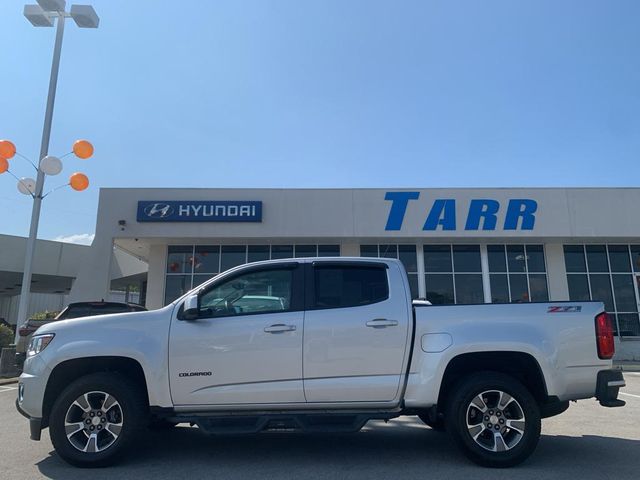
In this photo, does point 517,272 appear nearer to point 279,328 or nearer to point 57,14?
point 279,328

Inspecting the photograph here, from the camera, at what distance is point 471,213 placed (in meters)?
18.7

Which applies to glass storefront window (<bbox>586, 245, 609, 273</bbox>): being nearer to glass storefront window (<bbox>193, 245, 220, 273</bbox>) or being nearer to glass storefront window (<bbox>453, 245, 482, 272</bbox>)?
glass storefront window (<bbox>453, 245, 482, 272</bbox>)

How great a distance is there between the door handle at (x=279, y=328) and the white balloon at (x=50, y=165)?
11.3 meters

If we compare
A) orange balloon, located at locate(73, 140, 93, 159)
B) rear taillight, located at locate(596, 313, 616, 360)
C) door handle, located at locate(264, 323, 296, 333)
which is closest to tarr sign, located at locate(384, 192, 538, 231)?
orange balloon, located at locate(73, 140, 93, 159)

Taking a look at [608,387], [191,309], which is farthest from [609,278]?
[191,309]

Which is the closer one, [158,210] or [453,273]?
[158,210]

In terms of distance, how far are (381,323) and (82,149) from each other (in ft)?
38.7

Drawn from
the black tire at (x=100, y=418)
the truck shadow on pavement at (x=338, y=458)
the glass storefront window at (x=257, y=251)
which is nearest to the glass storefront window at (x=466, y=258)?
the glass storefront window at (x=257, y=251)

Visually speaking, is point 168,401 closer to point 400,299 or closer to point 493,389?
point 400,299

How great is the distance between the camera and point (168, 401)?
497 cm

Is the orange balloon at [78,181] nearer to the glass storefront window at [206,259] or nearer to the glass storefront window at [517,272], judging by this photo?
the glass storefront window at [206,259]

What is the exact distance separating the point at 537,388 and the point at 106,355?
441 cm

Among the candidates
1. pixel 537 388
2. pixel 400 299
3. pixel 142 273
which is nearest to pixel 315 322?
pixel 400 299

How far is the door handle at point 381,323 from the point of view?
16.4 ft
